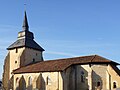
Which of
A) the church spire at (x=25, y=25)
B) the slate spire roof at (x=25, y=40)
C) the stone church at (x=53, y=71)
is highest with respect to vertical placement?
the church spire at (x=25, y=25)

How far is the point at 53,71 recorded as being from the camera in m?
38.0

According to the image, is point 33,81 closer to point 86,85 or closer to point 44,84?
point 44,84

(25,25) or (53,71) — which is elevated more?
(25,25)

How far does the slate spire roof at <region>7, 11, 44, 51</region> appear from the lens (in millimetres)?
49219

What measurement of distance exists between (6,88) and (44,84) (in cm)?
1319

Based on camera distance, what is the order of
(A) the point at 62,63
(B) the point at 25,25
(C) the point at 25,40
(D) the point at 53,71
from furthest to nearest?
(B) the point at 25,25
(C) the point at 25,40
(A) the point at 62,63
(D) the point at 53,71

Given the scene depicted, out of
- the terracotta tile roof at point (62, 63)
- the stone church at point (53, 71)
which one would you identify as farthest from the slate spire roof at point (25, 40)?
the terracotta tile roof at point (62, 63)

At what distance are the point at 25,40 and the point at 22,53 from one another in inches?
117

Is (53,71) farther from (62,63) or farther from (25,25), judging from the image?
(25,25)

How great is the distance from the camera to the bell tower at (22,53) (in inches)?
1906

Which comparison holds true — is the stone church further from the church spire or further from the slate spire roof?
the church spire

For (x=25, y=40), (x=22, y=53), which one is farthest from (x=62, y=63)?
(x=25, y=40)

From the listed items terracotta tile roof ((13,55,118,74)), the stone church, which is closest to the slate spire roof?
the stone church

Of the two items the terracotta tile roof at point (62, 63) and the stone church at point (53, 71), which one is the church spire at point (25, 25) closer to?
the stone church at point (53, 71)
